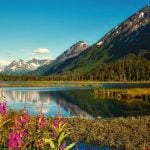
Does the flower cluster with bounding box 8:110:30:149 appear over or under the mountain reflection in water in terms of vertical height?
over

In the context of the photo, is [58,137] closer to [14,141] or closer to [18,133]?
[18,133]

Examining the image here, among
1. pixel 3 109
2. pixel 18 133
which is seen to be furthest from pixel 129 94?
pixel 18 133

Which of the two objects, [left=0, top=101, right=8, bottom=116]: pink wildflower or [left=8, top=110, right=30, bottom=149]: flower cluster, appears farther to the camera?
[left=0, top=101, right=8, bottom=116]: pink wildflower

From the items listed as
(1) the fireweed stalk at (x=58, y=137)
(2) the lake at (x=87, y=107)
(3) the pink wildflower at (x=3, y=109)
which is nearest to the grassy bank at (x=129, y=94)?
(2) the lake at (x=87, y=107)

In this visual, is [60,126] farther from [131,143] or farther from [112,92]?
[112,92]

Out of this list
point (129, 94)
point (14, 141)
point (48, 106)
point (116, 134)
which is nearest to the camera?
point (14, 141)

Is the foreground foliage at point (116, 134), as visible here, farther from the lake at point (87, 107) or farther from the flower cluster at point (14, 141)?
the flower cluster at point (14, 141)

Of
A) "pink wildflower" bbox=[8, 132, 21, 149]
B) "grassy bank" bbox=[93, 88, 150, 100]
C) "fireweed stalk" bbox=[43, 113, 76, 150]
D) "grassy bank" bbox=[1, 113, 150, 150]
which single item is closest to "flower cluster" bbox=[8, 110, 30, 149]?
"pink wildflower" bbox=[8, 132, 21, 149]

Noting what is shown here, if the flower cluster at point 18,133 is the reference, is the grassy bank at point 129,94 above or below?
below

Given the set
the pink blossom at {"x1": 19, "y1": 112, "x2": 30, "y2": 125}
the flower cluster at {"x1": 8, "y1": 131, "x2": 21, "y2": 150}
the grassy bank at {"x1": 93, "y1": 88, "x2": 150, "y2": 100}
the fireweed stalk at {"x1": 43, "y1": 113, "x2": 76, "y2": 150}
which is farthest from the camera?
the grassy bank at {"x1": 93, "y1": 88, "x2": 150, "y2": 100}

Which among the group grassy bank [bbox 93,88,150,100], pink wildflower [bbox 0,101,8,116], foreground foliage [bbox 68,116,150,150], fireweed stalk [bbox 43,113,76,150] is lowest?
foreground foliage [bbox 68,116,150,150]

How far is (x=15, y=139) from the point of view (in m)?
10.8

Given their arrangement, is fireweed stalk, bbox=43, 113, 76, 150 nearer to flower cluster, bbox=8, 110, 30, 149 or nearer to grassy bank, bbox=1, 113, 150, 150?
flower cluster, bbox=8, 110, 30, 149

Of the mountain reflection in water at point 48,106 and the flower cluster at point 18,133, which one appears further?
the mountain reflection in water at point 48,106
